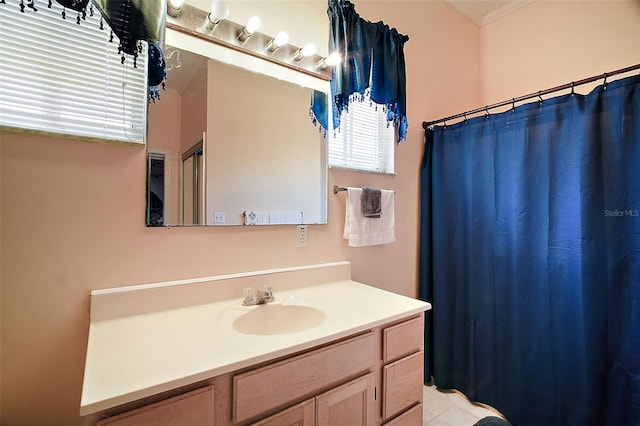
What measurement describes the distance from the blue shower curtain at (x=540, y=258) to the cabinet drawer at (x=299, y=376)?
1.11 meters

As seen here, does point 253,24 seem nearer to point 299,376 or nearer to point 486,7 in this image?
point 299,376

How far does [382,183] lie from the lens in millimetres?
1930

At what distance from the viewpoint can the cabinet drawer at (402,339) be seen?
1.17 m

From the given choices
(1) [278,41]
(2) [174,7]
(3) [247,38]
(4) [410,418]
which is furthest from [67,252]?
(4) [410,418]

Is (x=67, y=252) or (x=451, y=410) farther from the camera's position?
(x=451, y=410)

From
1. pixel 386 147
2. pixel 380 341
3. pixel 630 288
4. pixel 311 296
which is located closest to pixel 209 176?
pixel 311 296

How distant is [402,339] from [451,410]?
1022 mm

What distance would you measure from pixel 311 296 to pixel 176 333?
625mm

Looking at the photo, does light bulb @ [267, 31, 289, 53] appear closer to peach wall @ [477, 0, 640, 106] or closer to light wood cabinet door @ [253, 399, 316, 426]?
light wood cabinet door @ [253, 399, 316, 426]

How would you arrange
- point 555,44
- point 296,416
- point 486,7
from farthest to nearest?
point 486,7
point 555,44
point 296,416

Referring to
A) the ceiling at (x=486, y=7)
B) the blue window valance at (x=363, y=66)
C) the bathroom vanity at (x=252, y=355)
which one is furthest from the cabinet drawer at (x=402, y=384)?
the ceiling at (x=486, y=7)

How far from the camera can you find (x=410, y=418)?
50.7 inches

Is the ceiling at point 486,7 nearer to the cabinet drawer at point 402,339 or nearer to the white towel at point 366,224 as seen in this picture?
the white towel at point 366,224

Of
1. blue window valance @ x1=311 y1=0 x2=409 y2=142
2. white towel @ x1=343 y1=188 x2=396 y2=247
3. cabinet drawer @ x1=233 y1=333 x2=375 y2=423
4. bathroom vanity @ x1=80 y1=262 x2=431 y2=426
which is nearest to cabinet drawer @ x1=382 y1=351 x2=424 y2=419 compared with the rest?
bathroom vanity @ x1=80 y1=262 x2=431 y2=426
